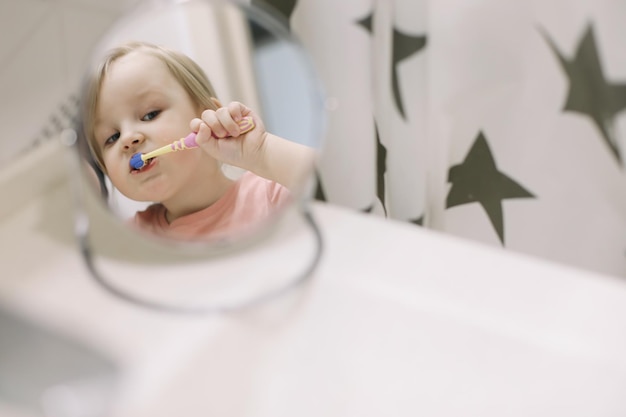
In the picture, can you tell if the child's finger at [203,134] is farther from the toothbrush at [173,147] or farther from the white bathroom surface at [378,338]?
the white bathroom surface at [378,338]

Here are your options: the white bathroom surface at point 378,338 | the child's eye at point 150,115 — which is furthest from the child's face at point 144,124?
the white bathroom surface at point 378,338

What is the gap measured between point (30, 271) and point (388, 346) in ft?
1.03

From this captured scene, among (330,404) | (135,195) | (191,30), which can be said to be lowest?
(330,404)

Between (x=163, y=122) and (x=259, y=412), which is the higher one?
(x=163, y=122)

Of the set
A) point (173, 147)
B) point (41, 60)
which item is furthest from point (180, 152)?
point (41, 60)

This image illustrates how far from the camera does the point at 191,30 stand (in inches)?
20.9

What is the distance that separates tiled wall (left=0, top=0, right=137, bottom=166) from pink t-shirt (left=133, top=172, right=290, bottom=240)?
169mm

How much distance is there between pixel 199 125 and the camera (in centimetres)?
55

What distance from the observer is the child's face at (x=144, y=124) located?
529mm

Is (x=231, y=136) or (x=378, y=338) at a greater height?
(x=231, y=136)

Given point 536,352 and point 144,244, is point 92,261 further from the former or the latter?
point 536,352

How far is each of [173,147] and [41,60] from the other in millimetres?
206

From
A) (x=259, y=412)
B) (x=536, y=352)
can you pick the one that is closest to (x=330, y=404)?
(x=259, y=412)

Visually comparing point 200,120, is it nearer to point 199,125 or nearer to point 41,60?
point 199,125
